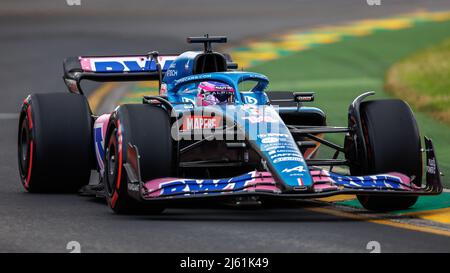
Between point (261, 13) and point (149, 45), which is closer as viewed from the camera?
point (149, 45)

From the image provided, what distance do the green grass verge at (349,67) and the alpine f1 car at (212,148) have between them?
4783 mm

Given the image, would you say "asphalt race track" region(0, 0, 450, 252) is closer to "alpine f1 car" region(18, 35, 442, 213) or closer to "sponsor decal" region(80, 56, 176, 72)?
"alpine f1 car" region(18, 35, 442, 213)

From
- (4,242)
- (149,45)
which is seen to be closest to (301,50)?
(149,45)

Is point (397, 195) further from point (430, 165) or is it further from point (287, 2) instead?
point (287, 2)

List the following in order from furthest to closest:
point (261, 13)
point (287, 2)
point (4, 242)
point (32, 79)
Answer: point (287, 2) → point (261, 13) → point (32, 79) → point (4, 242)

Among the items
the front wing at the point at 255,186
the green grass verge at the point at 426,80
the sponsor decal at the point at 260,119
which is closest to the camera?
the front wing at the point at 255,186

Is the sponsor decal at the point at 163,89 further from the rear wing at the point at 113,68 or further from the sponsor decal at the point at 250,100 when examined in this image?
the rear wing at the point at 113,68

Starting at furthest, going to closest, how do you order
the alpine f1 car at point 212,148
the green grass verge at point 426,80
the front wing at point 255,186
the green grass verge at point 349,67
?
the green grass verge at point 349,67, the green grass verge at point 426,80, the alpine f1 car at point 212,148, the front wing at point 255,186

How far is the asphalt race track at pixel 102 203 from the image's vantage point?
10.6 m

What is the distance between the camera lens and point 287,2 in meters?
42.6

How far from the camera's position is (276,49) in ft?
98.6

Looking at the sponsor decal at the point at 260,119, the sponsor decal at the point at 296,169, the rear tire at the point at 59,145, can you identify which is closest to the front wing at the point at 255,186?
the sponsor decal at the point at 296,169

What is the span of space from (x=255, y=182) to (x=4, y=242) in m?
A: 2.03

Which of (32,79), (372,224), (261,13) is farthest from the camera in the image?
(261,13)
